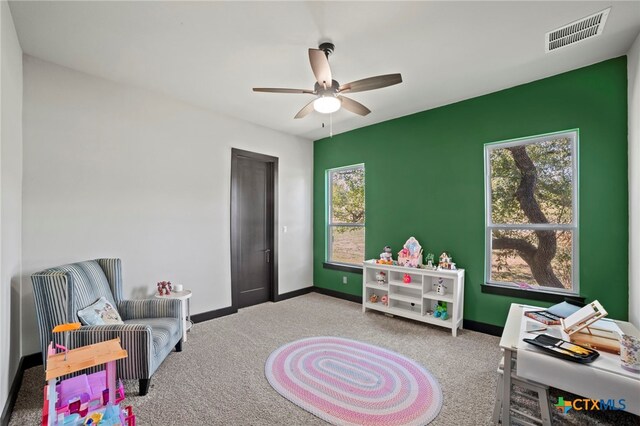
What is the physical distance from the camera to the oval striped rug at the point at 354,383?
2055 mm

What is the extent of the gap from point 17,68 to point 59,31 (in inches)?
20.3

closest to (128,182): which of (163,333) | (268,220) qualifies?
(163,333)

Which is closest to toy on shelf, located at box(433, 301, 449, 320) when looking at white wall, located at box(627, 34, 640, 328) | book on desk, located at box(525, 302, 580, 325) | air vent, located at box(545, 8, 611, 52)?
book on desk, located at box(525, 302, 580, 325)

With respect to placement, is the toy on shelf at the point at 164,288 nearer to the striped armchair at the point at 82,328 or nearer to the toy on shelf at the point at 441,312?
the striped armchair at the point at 82,328

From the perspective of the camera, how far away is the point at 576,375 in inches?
62.6

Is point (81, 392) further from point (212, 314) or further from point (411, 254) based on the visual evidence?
point (411, 254)

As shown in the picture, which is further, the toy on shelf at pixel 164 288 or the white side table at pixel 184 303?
the toy on shelf at pixel 164 288

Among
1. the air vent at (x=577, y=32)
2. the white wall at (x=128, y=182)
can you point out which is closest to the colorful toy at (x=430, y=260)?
the air vent at (x=577, y=32)

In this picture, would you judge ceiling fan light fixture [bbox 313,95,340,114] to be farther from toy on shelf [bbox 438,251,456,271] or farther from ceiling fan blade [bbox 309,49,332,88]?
toy on shelf [bbox 438,251,456,271]

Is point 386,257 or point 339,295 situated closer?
point 386,257

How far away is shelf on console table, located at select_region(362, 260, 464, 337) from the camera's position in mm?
3457

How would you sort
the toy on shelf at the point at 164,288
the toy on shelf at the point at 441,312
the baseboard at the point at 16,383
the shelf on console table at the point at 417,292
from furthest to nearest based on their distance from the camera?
the toy on shelf at the point at 441,312 → the shelf on console table at the point at 417,292 → the toy on shelf at the point at 164,288 → the baseboard at the point at 16,383

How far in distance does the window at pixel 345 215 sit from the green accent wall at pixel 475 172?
15 cm

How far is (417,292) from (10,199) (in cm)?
427
